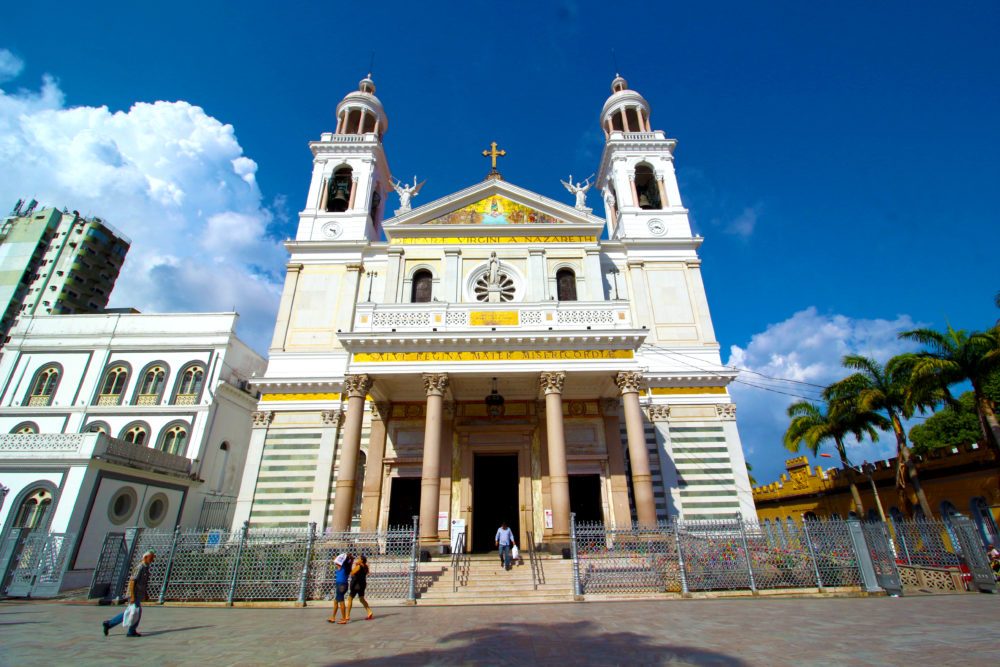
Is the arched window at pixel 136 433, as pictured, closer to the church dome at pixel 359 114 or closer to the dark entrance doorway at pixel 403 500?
the dark entrance doorway at pixel 403 500

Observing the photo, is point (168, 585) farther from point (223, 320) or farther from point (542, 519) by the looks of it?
point (223, 320)

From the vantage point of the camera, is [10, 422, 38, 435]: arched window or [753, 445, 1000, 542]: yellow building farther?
[10, 422, 38, 435]: arched window

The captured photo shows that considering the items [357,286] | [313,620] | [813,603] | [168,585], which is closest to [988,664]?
[813,603]

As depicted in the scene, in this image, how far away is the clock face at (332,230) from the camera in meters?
22.7

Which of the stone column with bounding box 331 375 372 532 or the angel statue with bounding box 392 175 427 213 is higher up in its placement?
the angel statue with bounding box 392 175 427 213

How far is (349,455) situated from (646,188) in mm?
19448

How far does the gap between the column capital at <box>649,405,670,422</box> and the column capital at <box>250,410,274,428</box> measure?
14.4 meters

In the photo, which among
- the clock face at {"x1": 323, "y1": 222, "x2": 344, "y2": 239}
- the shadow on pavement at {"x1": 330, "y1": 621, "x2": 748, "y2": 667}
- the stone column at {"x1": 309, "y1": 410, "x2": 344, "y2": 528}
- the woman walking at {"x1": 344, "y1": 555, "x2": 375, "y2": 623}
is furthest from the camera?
the clock face at {"x1": 323, "y1": 222, "x2": 344, "y2": 239}

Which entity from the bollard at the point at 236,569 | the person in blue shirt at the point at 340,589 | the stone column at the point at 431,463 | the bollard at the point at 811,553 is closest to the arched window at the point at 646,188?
the stone column at the point at 431,463

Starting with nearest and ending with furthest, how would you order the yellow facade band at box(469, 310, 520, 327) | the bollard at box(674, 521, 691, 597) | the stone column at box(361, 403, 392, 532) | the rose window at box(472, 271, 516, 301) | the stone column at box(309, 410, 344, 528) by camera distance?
the bollard at box(674, 521, 691, 597)
the stone column at box(361, 403, 392, 532)
the yellow facade band at box(469, 310, 520, 327)
the stone column at box(309, 410, 344, 528)
the rose window at box(472, 271, 516, 301)

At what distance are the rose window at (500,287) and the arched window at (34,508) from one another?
1714 cm

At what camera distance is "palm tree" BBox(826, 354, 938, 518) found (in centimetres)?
1939

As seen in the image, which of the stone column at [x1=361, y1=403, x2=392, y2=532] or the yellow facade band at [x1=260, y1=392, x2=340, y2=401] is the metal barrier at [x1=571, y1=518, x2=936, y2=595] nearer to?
the stone column at [x1=361, y1=403, x2=392, y2=532]

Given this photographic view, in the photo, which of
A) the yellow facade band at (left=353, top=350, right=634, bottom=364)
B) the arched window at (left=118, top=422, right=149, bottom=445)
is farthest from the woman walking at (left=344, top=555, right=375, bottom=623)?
the arched window at (left=118, top=422, right=149, bottom=445)
